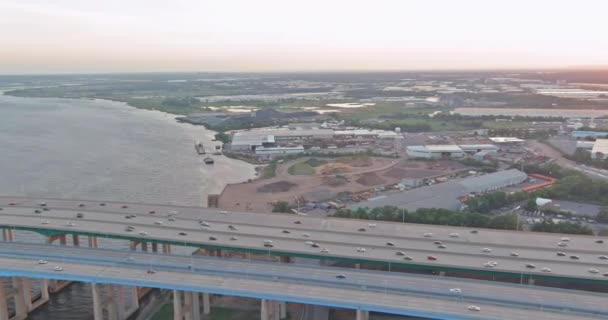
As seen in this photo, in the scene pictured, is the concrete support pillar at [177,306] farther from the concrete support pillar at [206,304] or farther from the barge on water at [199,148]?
the barge on water at [199,148]

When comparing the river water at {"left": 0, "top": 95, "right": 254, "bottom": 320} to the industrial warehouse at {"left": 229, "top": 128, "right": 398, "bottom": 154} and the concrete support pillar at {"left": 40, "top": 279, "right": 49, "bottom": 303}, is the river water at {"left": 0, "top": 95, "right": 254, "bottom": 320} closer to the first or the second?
the concrete support pillar at {"left": 40, "top": 279, "right": 49, "bottom": 303}

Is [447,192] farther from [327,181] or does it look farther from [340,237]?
[340,237]

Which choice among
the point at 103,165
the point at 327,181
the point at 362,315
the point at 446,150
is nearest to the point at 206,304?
the point at 362,315

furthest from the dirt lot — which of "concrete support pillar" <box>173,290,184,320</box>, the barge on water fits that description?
"concrete support pillar" <box>173,290,184,320</box>

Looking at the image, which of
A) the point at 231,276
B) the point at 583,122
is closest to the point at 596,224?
the point at 231,276

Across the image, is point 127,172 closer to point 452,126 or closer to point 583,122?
point 452,126

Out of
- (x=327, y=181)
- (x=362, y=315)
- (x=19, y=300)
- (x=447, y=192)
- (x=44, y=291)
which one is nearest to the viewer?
(x=362, y=315)
